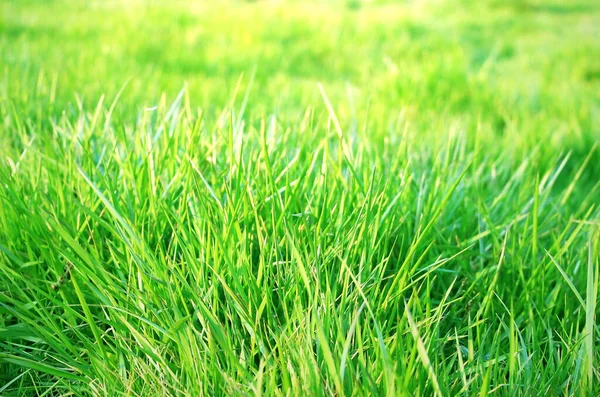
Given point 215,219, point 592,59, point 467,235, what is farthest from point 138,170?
point 592,59

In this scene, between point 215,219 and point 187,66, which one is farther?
point 187,66

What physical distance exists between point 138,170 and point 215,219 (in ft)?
0.82

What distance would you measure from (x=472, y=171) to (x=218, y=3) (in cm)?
420

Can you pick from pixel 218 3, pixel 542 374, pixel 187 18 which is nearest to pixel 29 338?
pixel 542 374

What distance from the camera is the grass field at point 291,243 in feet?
2.77

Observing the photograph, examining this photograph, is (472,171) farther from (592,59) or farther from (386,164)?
(592,59)

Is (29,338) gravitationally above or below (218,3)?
below

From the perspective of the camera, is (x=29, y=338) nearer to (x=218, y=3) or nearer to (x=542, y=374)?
(x=542, y=374)

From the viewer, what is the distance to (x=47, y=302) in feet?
3.47

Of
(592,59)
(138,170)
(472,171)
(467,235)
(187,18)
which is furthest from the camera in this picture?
(187,18)

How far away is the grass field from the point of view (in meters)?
0.84

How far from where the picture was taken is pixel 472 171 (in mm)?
1568

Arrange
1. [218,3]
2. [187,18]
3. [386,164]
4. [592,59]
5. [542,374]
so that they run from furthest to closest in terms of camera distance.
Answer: [218,3] → [187,18] → [592,59] → [386,164] → [542,374]

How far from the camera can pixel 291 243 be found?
81cm
